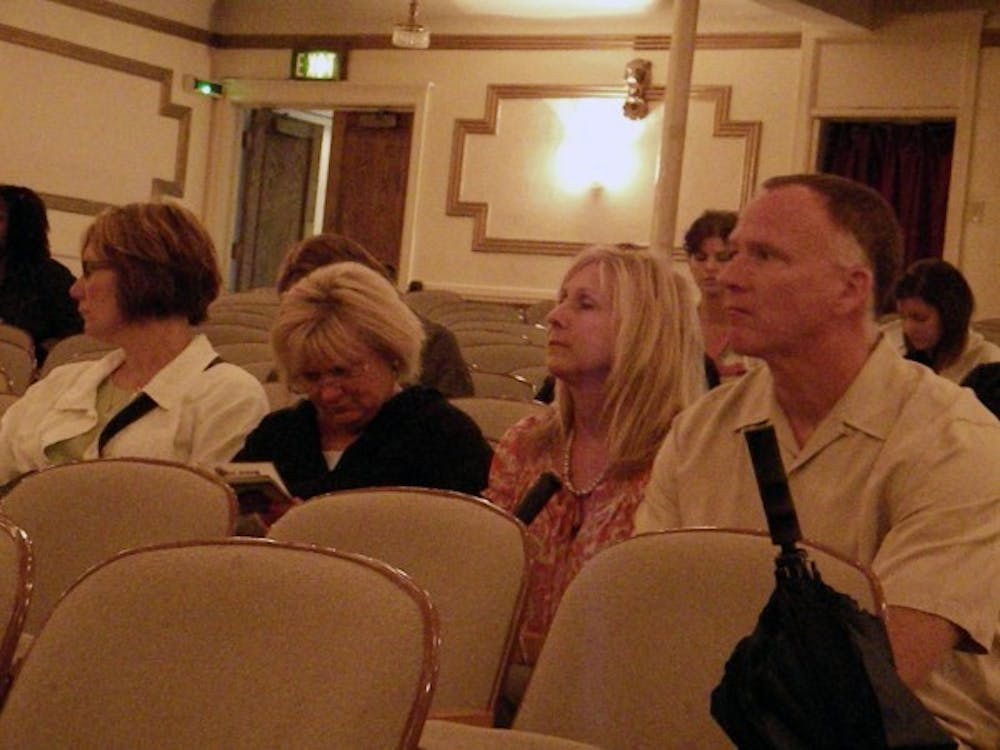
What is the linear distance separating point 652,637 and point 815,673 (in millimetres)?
809

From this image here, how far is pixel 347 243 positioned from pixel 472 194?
733 cm

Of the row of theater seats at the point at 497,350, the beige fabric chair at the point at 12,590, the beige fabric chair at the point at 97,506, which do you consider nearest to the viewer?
the beige fabric chair at the point at 12,590

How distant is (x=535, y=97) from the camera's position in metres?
11.9

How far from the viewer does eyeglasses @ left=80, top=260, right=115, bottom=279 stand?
3742 millimetres

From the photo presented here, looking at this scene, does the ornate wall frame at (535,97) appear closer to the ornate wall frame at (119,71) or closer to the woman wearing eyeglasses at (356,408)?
the ornate wall frame at (119,71)

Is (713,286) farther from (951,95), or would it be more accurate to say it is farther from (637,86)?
(637,86)

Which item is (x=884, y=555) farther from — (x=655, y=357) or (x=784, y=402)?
(x=655, y=357)

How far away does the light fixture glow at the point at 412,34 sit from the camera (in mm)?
11320

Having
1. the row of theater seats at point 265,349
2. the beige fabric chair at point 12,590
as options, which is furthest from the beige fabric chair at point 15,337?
the beige fabric chair at point 12,590

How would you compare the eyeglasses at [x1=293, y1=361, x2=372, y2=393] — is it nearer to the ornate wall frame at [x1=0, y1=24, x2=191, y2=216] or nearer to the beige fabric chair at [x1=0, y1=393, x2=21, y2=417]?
the beige fabric chair at [x1=0, y1=393, x2=21, y2=417]

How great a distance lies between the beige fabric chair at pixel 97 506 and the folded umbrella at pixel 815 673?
1.53 metres

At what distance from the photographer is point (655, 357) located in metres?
3.10

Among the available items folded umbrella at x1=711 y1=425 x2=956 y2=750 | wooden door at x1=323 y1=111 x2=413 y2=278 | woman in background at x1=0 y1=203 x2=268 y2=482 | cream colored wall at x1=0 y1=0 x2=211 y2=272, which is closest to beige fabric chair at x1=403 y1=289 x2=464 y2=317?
wooden door at x1=323 y1=111 x2=413 y2=278

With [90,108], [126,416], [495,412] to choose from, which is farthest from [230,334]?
[90,108]
